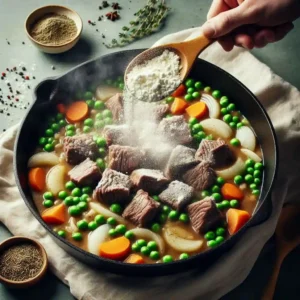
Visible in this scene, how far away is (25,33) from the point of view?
4.80 metres

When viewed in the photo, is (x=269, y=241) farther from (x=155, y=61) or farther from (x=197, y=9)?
(x=197, y=9)

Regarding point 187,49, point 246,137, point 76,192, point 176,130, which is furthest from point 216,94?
point 76,192

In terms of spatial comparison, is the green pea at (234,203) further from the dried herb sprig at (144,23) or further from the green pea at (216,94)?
the dried herb sprig at (144,23)

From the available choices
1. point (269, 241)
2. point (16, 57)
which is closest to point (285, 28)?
point (269, 241)

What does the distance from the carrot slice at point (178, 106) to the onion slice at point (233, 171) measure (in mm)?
613

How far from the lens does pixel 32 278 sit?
3451mm

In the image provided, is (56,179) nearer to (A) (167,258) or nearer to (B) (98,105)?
(B) (98,105)

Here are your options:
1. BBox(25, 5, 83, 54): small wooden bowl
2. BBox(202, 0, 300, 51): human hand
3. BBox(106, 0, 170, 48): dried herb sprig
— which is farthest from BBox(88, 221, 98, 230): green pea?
BBox(106, 0, 170, 48): dried herb sprig

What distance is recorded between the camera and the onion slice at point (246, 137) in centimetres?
411

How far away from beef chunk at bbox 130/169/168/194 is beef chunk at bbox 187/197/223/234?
0.24m

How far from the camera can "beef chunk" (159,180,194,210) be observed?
363 cm

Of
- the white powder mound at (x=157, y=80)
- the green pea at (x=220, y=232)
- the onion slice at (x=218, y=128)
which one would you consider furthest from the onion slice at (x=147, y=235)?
the onion slice at (x=218, y=128)

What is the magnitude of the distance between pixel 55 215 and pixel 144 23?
6.47 ft

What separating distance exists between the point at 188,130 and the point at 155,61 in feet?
1.76
